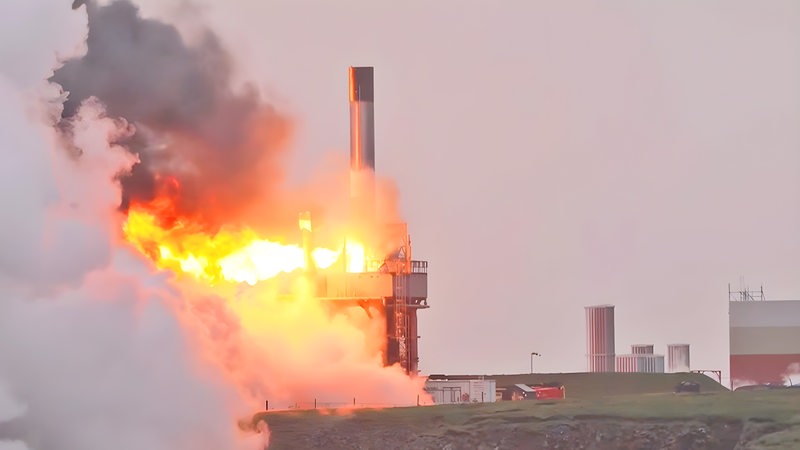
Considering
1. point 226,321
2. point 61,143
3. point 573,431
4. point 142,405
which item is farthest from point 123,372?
point 573,431

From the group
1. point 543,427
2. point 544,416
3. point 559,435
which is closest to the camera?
point 559,435

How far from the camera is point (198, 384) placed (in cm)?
16138

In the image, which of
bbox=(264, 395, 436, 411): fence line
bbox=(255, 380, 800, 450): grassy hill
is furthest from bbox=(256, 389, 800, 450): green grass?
bbox=(264, 395, 436, 411): fence line

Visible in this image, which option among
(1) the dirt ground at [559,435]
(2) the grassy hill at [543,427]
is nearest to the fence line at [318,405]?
(2) the grassy hill at [543,427]

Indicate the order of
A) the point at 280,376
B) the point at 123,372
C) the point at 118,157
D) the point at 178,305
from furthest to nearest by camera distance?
the point at 280,376, the point at 118,157, the point at 178,305, the point at 123,372

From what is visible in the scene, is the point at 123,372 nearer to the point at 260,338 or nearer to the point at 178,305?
the point at 178,305

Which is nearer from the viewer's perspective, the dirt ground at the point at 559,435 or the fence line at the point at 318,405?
the dirt ground at the point at 559,435

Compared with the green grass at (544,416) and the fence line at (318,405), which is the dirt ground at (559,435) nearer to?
the green grass at (544,416)

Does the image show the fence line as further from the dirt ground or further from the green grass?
the dirt ground

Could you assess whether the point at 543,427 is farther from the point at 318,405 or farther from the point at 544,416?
the point at 318,405

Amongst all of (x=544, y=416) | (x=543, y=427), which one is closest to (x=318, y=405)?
(x=544, y=416)

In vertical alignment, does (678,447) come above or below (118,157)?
below

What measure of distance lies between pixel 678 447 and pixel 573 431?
7.49m

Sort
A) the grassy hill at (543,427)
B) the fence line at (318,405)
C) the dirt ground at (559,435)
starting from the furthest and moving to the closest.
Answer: the fence line at (318,405) → the dirt ground at (559,435) → the grassy hill at (543,427)
